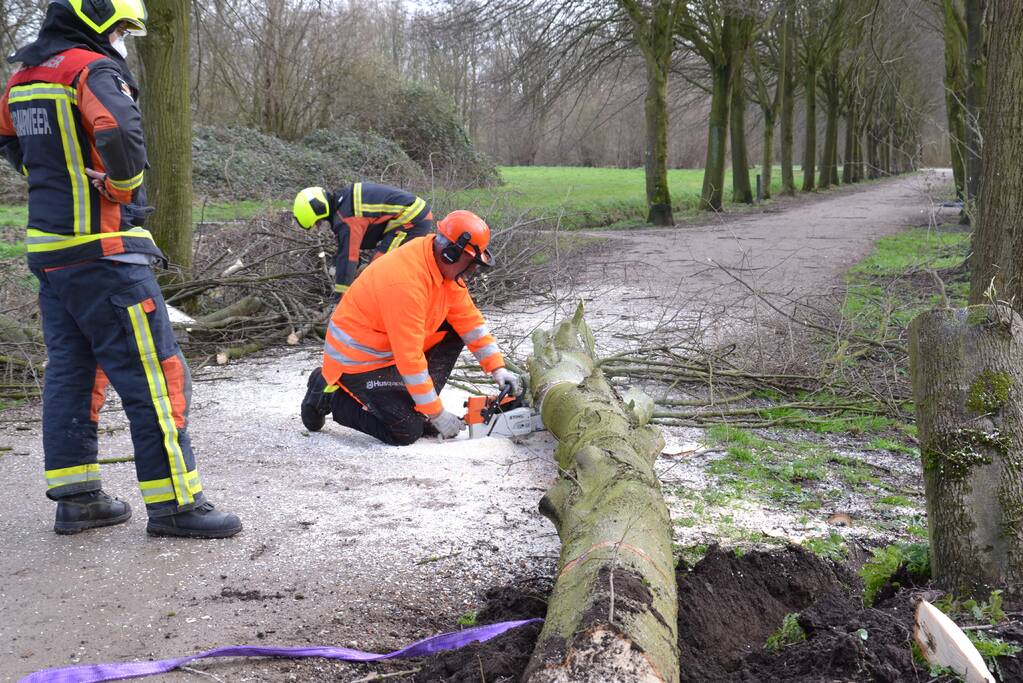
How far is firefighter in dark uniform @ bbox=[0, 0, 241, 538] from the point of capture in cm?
337

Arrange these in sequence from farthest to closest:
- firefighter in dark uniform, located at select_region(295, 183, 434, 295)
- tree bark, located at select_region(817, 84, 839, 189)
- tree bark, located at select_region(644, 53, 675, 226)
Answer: tree bark, located at select_region(817, 84, 839, 189)
tree bark, located at select_region(644, 53, 675, 226)
firefighter in dark uniform, located at select_region(295, 183, 434, 295)

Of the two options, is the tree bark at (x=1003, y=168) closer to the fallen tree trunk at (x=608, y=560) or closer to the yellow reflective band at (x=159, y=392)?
the fallen tree trunk at (x=608, y=560)

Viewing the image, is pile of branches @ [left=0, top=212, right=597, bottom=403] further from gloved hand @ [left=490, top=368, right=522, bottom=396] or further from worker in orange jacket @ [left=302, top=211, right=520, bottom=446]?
gloved hand @ [left=490, top=368, right=522, bottom=396]

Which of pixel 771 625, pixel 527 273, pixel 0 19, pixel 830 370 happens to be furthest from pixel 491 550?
pixel 0 19

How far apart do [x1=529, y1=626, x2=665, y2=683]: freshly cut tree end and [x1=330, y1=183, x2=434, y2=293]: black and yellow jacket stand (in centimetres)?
535

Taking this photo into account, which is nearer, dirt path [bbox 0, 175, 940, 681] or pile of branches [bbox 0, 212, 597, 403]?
dirt path [bbox 0, 175, 940, 681]

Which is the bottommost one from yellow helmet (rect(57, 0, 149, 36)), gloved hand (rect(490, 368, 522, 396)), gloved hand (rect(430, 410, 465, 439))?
gloved hand (rect(430, 410, 465, 439))

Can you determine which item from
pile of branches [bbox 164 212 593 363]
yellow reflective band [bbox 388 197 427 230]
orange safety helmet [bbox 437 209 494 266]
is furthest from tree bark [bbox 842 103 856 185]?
orange safety helmet [bbox 437 209 494 266]

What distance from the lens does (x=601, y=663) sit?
6.76 ft

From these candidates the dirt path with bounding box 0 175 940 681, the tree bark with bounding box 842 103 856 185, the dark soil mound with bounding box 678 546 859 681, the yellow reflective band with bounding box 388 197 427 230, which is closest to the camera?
the dark soil mound with bounding box 678 546 859 681

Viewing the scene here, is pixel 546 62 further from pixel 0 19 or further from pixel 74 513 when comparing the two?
pixel 74 513

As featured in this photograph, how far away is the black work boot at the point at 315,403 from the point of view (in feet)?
16.8

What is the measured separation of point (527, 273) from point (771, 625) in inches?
271

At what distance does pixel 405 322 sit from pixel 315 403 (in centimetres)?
87
